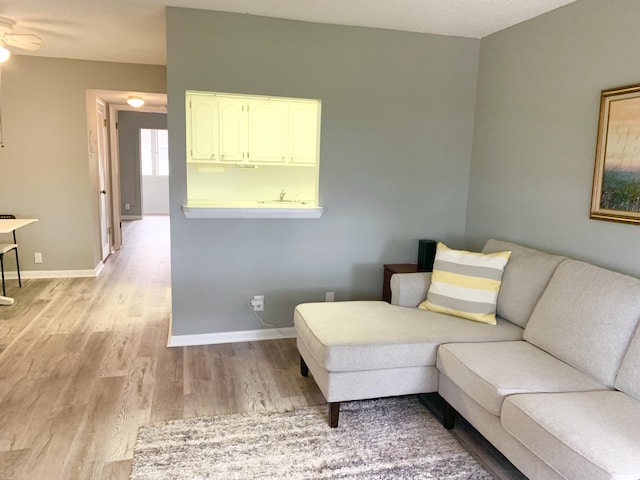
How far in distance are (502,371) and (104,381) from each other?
233 cm

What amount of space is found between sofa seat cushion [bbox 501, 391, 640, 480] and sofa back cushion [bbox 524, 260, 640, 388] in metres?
0.19

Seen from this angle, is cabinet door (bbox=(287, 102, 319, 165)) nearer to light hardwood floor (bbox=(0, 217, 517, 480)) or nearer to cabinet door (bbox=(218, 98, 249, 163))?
cabinet door (bbox=(218, 98, 249, 163))

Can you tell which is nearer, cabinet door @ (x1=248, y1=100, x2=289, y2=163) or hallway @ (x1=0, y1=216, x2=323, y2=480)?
hallway @ (x1=0, y1=216, x2=323, y2=480)

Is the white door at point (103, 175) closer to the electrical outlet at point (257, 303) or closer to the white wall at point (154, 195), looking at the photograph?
the electrical outlet at point (257, 303)

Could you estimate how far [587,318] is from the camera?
2232 millimetres

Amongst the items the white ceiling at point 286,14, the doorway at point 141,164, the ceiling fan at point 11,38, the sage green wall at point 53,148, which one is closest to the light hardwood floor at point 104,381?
the sage green wall at point 53,148

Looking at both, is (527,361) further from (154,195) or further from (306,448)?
(154,195)

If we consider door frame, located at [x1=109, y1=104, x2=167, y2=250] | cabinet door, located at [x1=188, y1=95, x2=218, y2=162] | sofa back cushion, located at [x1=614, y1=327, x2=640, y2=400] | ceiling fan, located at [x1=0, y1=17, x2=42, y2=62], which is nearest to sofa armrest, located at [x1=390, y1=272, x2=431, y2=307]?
sofa back cushion, located at [x1=614, y1=327, x2=640, y2=400]

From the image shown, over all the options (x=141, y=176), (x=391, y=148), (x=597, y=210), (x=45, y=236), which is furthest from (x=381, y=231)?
(x=141, y=176)

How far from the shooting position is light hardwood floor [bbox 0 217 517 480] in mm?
2193

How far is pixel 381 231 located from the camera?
3.79 metres

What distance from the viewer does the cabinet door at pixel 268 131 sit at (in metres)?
3.63

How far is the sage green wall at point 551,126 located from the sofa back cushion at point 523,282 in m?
0.26

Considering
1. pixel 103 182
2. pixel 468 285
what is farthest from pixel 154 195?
pixel 468 285
